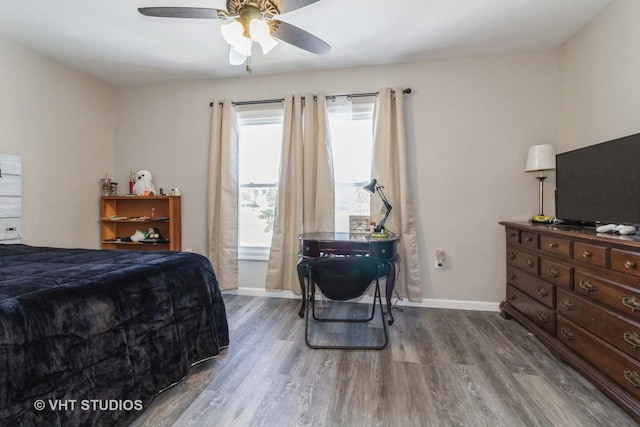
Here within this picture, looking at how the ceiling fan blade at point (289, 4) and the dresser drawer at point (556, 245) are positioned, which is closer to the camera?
the ceiling fan blade at point (289, 4)

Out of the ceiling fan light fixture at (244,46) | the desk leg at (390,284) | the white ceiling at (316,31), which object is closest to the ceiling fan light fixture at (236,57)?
the ceiling fan light fixture at (244,46)

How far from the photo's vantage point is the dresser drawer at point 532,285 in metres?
2.07

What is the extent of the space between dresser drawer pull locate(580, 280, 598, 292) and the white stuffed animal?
398cm

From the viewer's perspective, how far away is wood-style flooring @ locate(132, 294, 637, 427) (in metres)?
1.43

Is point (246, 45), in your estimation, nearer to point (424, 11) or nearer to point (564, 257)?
point (424, 11)

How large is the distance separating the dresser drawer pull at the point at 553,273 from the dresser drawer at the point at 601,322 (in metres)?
0.10

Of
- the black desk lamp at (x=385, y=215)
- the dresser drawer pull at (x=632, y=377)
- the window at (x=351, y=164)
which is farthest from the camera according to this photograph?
the window at (x=351, y=164)

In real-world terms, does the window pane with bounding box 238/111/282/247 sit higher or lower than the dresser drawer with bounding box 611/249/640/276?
higher

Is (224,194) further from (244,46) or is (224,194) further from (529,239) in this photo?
(529,239)

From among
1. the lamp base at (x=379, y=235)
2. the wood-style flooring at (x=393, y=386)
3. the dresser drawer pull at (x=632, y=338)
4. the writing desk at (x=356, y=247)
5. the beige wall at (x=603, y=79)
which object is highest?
the beige wall at (x=603, y=79)

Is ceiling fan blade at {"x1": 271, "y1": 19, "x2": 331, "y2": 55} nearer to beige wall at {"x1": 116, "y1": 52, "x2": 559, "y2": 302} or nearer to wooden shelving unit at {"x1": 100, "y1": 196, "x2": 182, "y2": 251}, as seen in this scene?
beige wall at {"x1": 116, "y1": 52, "x2": 559, "y2": 302}

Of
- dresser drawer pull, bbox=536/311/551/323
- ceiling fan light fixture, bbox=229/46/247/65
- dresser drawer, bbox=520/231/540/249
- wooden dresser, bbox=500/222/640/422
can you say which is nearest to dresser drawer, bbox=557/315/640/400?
wooden dresser, bbox=500/222/640/422

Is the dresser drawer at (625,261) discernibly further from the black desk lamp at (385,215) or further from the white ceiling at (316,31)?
the white ceiling at (316,31)

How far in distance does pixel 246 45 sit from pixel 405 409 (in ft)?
7.51
